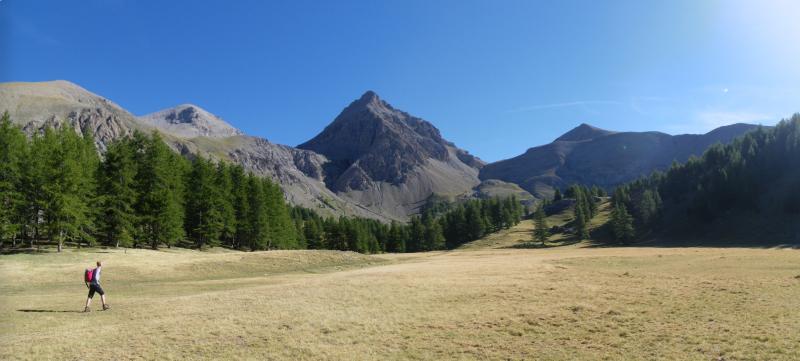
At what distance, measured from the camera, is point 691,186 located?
151 meters

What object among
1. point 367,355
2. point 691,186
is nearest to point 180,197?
point 367,355

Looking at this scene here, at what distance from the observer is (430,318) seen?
21984 millimetres

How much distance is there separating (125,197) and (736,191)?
15697 centimetres

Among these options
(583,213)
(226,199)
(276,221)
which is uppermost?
(226,199)

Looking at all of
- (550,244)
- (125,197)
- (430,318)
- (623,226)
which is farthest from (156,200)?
(623,226)

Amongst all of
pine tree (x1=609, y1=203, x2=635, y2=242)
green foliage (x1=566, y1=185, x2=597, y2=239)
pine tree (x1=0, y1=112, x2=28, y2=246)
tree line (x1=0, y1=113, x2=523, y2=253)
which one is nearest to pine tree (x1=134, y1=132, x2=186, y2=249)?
tree line (x1=0, y1=113, x2=523, y2=253)

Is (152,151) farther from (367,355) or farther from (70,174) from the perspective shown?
(367,355)

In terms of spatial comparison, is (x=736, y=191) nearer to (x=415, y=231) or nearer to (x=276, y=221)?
(x=415, y=231)

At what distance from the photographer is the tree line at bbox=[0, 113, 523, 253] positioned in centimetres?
4659

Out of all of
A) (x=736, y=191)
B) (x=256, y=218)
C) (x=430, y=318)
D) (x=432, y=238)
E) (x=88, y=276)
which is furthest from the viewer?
(x=432, y=238)

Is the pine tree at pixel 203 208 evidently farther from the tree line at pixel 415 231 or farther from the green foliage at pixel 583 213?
the green foliage at pixel 583 213

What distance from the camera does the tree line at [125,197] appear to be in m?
46.6

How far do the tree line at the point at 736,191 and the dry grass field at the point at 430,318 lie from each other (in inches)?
4081

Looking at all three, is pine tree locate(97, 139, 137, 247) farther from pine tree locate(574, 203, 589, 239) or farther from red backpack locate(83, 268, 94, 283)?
pine tree locate(574, 203, 589, 239)
